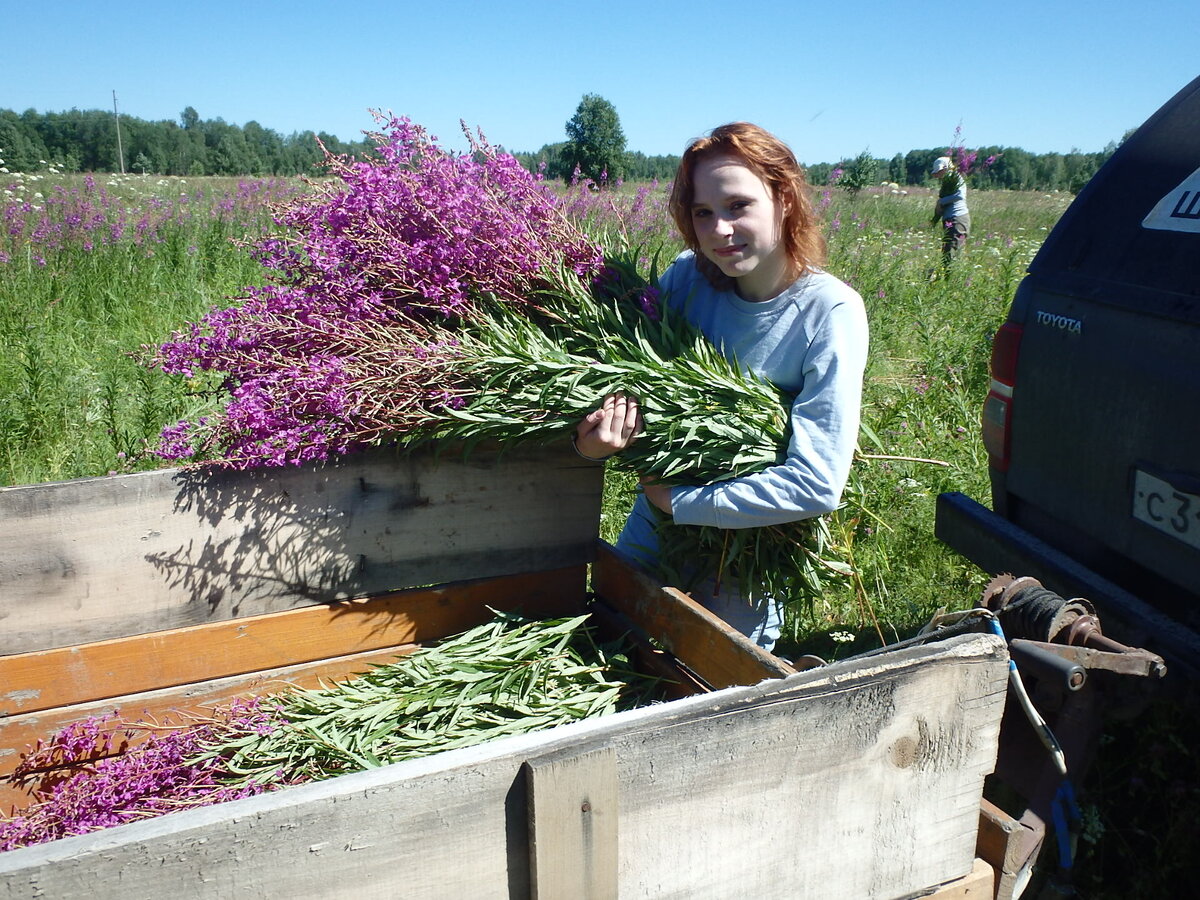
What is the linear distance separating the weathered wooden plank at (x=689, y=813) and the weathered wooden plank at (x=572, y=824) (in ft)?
0.07

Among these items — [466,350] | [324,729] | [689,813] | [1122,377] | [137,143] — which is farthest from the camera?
[137,143]

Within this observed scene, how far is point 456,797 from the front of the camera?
112 centimetres

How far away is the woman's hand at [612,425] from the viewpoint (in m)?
2.02

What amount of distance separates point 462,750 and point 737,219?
1.42 metres

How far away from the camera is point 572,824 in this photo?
115 cm

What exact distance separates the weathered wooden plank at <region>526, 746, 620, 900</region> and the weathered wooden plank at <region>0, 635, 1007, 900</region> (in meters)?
0.02

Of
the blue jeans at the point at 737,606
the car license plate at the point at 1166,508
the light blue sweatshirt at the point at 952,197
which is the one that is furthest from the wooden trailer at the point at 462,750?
the light blue sweatshirt at the point at 952,197

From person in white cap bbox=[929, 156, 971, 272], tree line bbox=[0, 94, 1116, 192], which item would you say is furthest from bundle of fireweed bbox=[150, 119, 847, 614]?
tree line bbox=[0, 94, 1116, 192]

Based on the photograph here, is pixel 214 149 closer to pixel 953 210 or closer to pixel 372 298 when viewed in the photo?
pixel 953 210

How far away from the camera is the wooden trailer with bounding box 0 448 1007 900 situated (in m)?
1.08

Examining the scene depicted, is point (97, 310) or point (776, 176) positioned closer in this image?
point (776, 176)

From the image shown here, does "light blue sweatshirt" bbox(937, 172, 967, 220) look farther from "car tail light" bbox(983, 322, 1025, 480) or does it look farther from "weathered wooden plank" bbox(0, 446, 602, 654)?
"weathered wooden plank" bbox(0, 446, 602, 654)

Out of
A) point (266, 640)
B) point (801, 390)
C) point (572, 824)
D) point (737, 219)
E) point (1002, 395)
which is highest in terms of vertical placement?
point (737, 219)

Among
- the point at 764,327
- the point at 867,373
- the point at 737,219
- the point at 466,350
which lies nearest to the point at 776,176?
the point at 737,219
